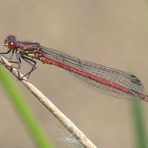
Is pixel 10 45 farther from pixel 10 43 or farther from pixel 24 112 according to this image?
pixel 24 112

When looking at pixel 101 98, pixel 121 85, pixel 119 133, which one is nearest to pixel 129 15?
pixel 101 98

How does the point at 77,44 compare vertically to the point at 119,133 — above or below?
above

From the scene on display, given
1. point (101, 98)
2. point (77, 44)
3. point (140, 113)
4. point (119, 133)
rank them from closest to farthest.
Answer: point (140, 113), point (119, 133), point (101, 98), point (77, 44)

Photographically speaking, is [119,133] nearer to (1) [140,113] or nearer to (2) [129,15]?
(2) [129,15]

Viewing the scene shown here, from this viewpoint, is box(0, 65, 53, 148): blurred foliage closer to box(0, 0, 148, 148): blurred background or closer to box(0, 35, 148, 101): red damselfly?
box(0, 35, 148, 101): red damselfly

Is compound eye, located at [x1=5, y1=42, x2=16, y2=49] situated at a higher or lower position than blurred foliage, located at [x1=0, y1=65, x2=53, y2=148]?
lower

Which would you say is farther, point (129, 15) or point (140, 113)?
point (129, 15)

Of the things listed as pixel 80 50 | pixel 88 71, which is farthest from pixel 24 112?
pixel 80 50

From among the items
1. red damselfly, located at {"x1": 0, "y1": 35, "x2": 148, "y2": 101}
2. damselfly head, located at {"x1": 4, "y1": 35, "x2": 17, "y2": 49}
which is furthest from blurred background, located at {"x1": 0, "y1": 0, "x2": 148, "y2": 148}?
damselfly head, located at {"x1": 4, "y1": 35, "x2": 17, "y2": 49}

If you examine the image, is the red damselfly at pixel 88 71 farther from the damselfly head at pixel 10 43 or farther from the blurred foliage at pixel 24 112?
the blurred foliage at pixel 24 112
